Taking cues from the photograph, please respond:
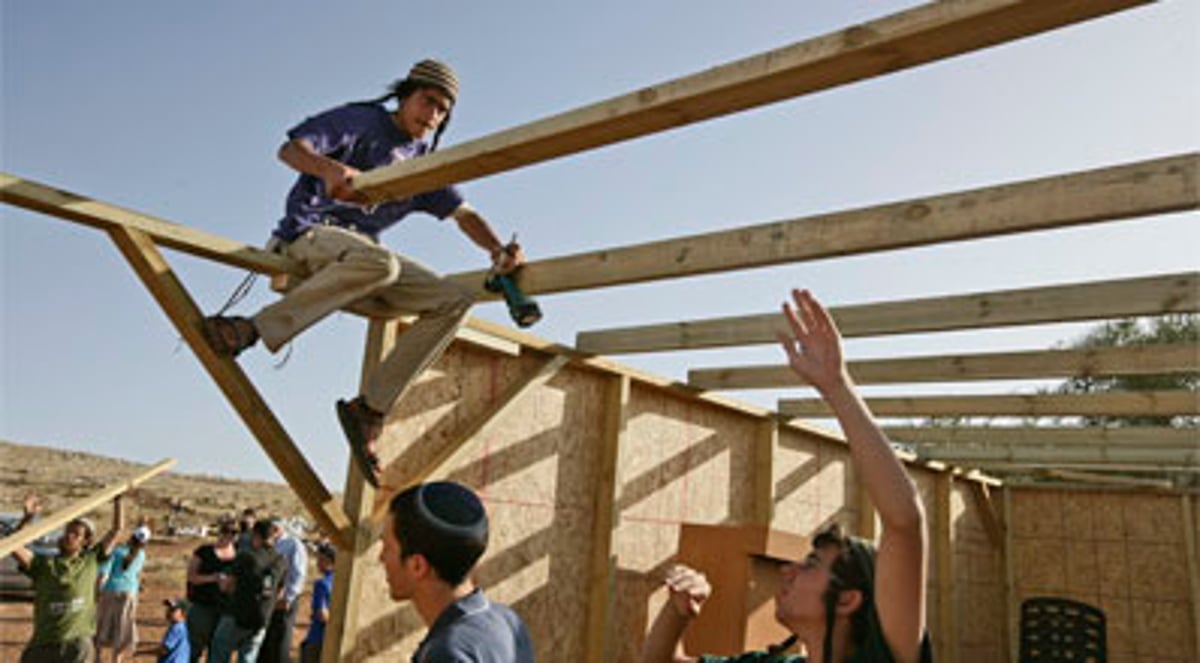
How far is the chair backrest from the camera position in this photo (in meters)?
7.54

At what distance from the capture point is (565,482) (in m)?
6.12

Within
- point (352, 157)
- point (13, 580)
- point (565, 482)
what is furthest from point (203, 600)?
point (13, 580)

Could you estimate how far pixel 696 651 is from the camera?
5.78m

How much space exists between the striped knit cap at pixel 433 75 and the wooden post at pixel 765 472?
16.9 ft

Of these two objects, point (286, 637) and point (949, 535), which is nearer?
point (286, 637)

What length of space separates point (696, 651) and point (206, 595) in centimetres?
532

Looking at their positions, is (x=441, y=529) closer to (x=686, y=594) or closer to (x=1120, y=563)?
(x=686, y=594)

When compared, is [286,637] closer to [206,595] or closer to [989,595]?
[206,595]

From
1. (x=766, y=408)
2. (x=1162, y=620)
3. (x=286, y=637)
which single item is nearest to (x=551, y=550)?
(x=766, y=408)

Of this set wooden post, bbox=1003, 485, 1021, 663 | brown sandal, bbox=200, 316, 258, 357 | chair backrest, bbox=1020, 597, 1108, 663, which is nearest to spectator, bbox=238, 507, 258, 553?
brown sandal, bbox=200, 316, 258, 357

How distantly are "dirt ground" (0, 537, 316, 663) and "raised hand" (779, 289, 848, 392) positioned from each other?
1142 cm

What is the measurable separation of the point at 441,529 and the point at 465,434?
→ 306 cm

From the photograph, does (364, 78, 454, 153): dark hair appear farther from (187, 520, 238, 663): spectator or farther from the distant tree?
the distant tree

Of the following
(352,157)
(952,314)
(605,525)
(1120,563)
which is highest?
(952,314)
